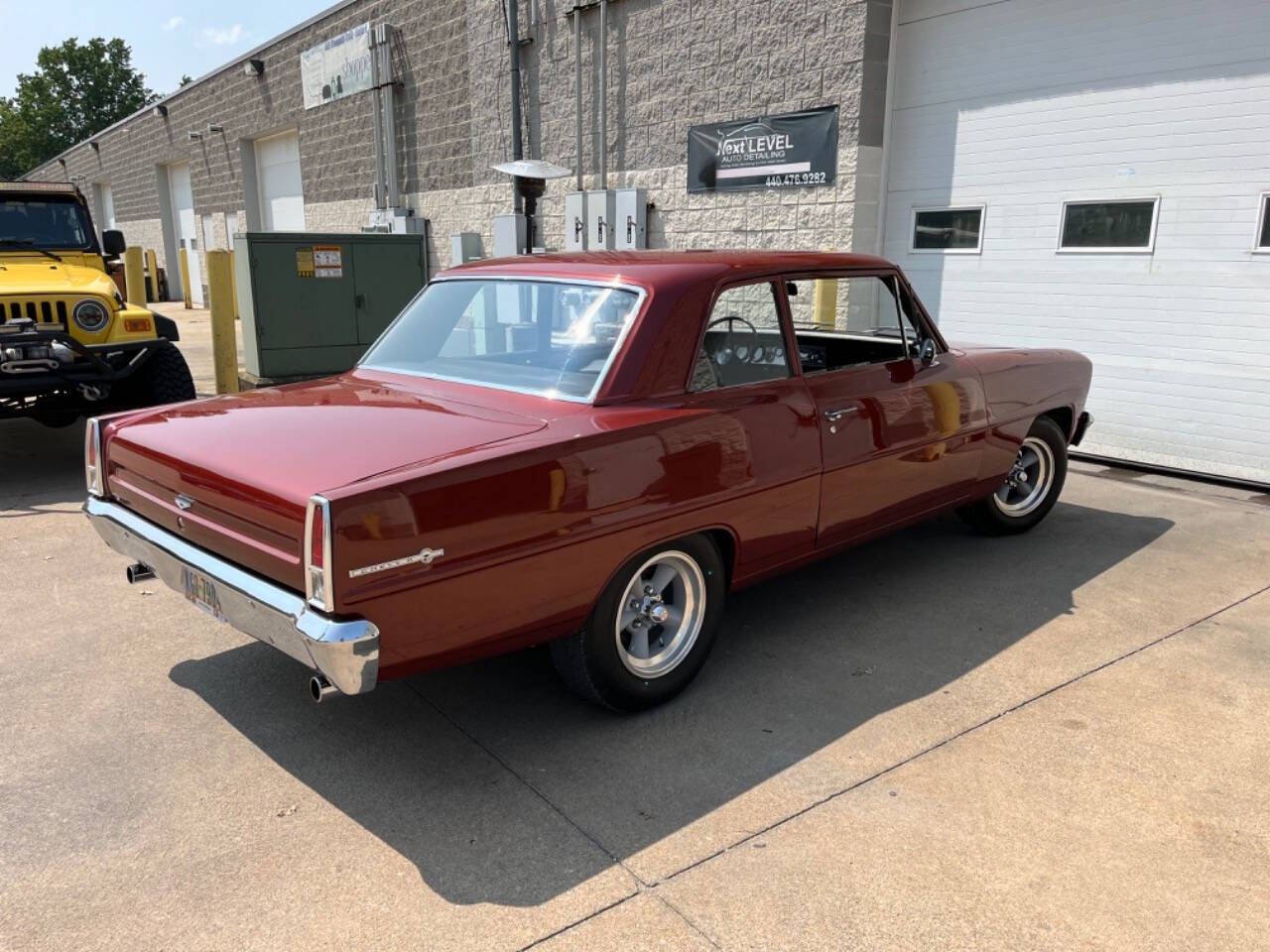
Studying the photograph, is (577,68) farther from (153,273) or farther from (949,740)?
(153,273)

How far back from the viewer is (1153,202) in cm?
713

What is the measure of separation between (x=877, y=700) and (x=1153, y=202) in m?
5.46

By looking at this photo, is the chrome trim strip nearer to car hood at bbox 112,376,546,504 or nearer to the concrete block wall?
car hood at bbox 112,376,546,504

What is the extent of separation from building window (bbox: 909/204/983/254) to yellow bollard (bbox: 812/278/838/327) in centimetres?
318

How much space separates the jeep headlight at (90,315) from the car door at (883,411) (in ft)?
16.1

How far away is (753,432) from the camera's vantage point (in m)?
3.53

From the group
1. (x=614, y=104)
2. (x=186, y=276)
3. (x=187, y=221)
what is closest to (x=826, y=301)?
(x=614, y=104)

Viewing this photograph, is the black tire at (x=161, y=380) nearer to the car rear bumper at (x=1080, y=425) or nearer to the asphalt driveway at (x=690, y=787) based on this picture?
the asphalt driveway at (x=690, y=787)

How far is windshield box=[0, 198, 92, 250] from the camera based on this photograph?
24.8 ft

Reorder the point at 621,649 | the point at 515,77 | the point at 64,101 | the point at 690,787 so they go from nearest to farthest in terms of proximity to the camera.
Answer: the point at 690,787
the point at 621,649
the point at 515,77
the point at 64,101

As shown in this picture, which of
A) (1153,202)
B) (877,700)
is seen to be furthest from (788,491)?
(1153,202)

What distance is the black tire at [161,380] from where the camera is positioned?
699 centimetres

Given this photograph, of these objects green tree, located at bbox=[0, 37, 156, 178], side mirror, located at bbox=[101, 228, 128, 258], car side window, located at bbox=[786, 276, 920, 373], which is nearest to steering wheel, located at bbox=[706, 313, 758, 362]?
car side window, located at bbox=[786, 276, 920, 373]

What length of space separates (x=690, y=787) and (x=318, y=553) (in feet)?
4.46
